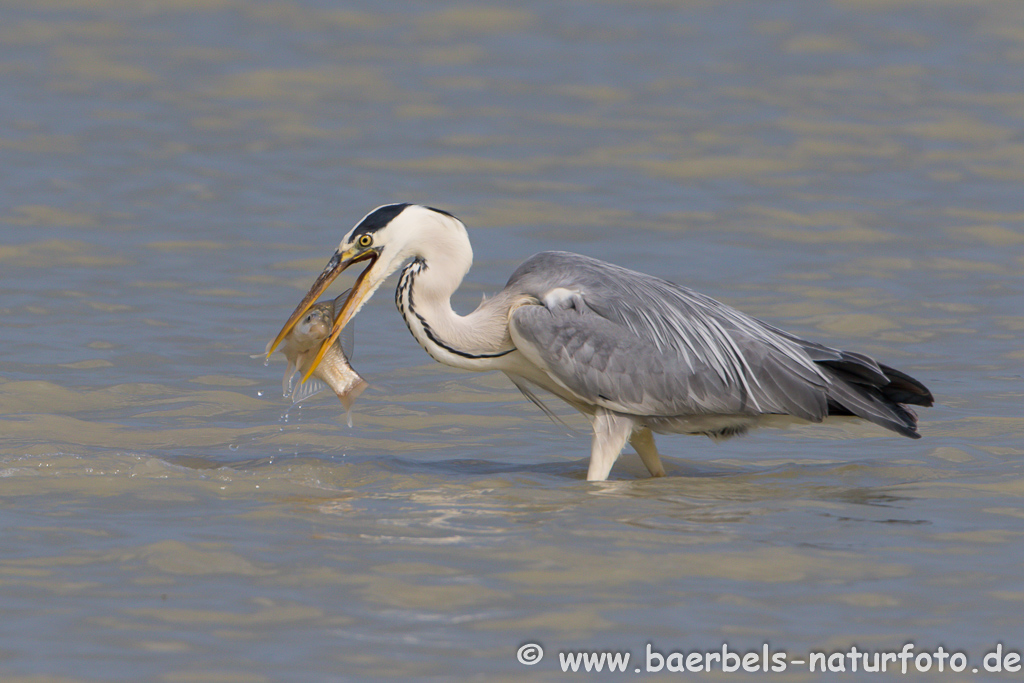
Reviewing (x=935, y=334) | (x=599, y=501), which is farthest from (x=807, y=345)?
(x=935, y=334)

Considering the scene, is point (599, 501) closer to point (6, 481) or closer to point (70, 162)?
point (6, 481)

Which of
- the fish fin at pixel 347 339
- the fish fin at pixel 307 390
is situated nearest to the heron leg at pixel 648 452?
the fish fin at pixel 347 339

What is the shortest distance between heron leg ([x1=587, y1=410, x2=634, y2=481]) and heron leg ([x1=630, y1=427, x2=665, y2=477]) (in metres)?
0.26

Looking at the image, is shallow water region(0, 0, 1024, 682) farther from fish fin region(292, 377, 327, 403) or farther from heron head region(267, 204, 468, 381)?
heron head region(267, 204, 468, 381)

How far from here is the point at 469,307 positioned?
44.5ft

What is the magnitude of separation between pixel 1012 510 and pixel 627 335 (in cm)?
232

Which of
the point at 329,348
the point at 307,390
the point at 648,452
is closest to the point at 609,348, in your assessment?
the point at 648,452

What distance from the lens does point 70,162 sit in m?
17.7

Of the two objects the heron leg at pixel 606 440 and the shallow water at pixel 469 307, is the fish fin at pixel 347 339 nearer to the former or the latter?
the shallow water at pixel 469 307

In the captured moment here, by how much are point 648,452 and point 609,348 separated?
810mm

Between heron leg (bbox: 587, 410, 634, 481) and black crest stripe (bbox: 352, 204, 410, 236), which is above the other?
black crest stripe (bbox: 352, 204, 410, 236)

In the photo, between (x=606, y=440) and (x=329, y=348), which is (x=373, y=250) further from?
(x=606, y=440)

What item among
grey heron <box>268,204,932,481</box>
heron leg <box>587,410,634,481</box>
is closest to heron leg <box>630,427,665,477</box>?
grey heron <box>268,204,932,481</box>

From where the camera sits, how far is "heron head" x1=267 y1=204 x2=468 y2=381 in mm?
8344
